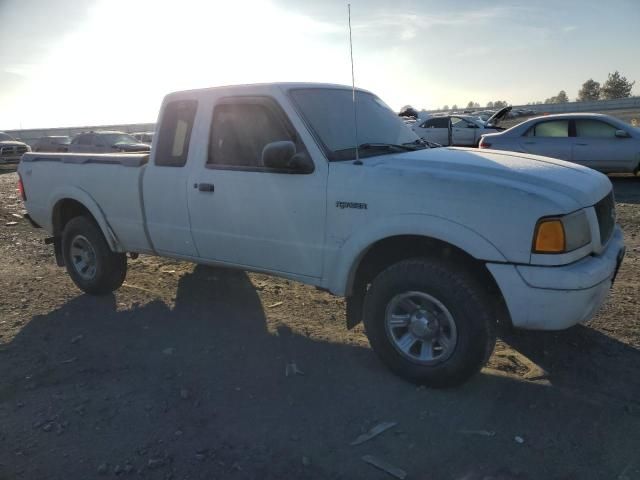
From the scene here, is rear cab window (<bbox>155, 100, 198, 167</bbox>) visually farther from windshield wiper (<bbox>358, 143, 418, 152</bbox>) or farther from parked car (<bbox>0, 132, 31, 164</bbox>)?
parked car (<bbox>0, 132, 31, 164</bbox>)

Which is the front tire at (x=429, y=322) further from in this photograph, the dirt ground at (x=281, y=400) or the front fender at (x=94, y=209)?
the front fender at (x=94, y=209)

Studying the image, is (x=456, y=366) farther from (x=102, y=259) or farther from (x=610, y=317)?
(x=102, y=259)

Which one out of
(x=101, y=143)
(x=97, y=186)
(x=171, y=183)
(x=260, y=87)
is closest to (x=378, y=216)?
(x=260, y=87)

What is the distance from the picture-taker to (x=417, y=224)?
3.14 m

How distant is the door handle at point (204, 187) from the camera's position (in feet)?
13.4

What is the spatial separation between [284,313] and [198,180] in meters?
1.49

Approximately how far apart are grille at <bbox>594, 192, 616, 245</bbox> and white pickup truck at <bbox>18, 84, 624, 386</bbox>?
18 mm

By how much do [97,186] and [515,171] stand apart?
3.86 metres

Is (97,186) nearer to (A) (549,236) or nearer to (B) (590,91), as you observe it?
(A) (549,236)

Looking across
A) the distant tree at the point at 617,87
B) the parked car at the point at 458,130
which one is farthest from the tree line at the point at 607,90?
the parked car at the point at 458,130

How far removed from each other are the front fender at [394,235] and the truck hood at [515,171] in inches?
12.7

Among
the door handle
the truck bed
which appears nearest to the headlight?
the door handle

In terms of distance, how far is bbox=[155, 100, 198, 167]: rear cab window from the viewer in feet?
14.3

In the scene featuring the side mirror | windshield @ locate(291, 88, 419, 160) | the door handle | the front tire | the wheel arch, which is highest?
windshield @ locate(291, 88, 419, 160)
